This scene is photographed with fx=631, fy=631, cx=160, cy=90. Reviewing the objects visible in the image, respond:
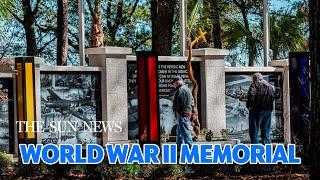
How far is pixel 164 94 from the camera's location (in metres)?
16.0

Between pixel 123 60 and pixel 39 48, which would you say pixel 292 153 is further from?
pixel 39 48

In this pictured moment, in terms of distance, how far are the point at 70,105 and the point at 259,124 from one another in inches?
189

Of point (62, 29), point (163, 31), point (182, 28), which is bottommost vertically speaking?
point (182, 28)

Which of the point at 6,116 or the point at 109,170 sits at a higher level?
the point at 6,116

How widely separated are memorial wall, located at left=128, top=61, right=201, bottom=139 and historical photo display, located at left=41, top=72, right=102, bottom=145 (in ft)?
2.78

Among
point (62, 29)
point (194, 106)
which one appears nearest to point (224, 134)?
point (194, 106)

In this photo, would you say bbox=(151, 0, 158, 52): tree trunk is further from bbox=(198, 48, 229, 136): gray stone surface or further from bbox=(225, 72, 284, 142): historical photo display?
bbox=(198, 48, 229, 136): gray stone surface

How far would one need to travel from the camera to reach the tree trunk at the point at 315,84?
6.85 metres

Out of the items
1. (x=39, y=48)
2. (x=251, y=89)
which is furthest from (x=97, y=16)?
(x=39, y=48)

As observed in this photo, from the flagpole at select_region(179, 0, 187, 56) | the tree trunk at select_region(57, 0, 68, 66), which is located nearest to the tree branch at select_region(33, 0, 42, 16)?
the tree trunk at select_region(57, 0, 68, 66)

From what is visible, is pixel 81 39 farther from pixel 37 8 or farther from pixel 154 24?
pixel 37 8

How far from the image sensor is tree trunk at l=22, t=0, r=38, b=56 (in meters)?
28.4

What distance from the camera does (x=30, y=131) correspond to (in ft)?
44.4

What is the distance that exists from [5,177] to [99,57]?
4.27 metres
